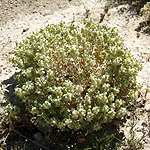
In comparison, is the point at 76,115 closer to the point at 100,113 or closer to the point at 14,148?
the point at 100,113

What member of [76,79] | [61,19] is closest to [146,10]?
[61,19]

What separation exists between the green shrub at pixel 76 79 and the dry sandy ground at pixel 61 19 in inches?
46.7

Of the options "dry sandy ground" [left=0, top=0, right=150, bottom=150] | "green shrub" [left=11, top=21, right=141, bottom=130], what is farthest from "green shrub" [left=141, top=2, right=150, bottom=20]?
"green shrub" [left=11, top=21, right=141, bottom=130]

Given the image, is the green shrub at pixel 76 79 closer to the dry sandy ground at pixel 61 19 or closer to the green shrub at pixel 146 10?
the dry sandy ground at pixel 61 19

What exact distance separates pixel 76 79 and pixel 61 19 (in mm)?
3184

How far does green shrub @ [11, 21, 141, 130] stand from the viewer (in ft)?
10.3

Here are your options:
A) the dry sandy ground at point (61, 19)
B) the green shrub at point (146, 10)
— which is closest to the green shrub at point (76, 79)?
the dry sandy ground at point (61, 19)

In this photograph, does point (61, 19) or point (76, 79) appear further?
point (61, 19)

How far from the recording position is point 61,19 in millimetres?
6359

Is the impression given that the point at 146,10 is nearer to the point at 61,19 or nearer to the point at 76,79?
the point at 61,19

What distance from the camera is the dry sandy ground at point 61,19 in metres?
5.21

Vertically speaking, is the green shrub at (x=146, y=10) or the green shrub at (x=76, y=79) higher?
the green shrub at (x=146, y=10)

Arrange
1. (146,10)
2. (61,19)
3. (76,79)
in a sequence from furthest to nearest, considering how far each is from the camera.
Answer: (61,19)
(146,10)
(76,79)

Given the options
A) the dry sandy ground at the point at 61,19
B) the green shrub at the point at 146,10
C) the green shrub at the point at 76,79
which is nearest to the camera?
the green shrub at the point at 76,79
